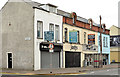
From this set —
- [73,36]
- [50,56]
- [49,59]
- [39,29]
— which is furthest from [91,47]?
[39,29]

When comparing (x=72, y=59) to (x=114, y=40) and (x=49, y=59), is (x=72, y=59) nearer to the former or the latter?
(x=49, y=59)

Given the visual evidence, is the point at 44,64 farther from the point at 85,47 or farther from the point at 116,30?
the point at 116,30

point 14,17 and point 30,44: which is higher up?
point 14,17

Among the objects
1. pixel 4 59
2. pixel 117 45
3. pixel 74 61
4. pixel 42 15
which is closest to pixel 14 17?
pixel 42 15

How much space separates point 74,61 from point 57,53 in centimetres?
465

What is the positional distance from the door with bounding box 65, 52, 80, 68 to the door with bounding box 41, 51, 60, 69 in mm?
2105

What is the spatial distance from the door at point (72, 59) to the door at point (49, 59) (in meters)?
2.11

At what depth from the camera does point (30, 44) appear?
83.6 feet

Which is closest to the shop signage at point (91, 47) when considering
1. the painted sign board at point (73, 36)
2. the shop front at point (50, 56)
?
the painted sign board at point (73, 36)

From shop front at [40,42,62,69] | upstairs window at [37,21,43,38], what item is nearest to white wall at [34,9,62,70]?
upstairs window at [37,21,43,38]

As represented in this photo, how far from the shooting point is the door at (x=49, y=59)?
1049 inches

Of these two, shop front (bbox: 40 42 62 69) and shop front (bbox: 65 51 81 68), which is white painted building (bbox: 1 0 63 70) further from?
shop front (bbox: 65 51 81 68)

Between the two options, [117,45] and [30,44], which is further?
[117,45]

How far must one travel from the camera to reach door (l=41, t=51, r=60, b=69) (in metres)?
26.6
